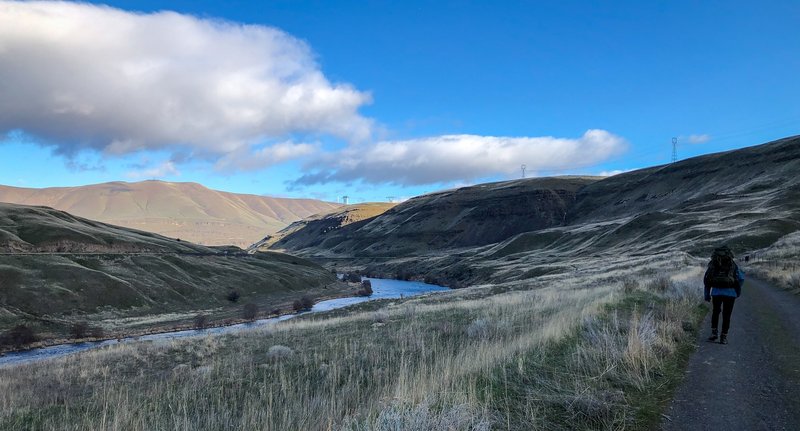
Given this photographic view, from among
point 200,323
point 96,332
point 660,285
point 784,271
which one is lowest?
point 200,323

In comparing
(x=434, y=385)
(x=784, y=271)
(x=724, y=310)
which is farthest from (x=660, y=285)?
(x=434, y=385)

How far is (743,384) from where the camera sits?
6934 mm

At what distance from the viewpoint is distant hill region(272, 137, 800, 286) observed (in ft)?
233

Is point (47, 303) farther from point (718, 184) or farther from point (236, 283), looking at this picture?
point (718, 184)

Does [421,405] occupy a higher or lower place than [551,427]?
higher

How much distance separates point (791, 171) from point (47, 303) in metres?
144

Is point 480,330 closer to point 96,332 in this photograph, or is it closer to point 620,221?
point 96,332

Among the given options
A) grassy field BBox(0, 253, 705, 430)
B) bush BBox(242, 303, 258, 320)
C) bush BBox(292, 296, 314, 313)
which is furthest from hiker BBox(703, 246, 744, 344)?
bush BBox(292, 296, 314, 313)

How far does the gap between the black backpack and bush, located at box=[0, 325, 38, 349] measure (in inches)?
1908

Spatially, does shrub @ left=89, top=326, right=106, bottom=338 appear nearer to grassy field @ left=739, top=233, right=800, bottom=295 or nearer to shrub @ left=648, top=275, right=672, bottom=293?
shrub @ left=648, top=275, right=672, bottom=293

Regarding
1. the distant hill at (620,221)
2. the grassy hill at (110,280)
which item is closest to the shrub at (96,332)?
the grassy hill at (110,280)

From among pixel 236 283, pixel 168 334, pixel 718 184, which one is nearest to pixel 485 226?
pixel 718 184

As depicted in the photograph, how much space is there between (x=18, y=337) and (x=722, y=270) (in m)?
49.3

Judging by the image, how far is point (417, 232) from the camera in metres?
198
